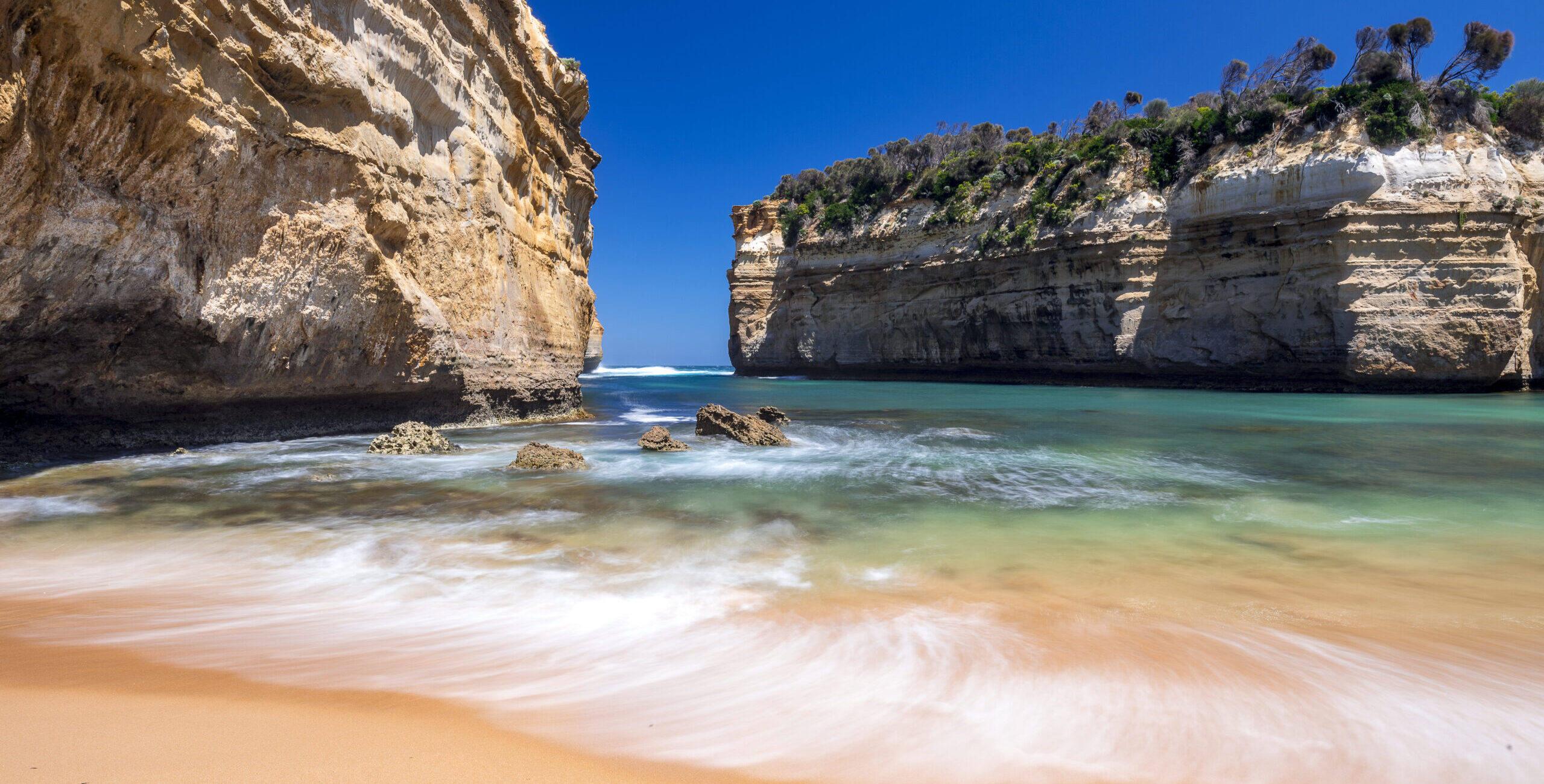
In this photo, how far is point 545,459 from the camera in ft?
24.2

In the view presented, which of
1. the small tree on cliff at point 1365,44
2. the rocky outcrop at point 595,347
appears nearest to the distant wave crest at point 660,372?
the rocky outcrop at point 595,347

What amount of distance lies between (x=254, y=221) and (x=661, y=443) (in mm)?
5368

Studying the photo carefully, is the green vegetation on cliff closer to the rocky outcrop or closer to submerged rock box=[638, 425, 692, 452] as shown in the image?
the rocky outcrop

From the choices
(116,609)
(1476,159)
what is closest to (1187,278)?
(1476,159)

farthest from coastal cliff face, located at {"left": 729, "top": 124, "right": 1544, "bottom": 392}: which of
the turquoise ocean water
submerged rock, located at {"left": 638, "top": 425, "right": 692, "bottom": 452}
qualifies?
submerged rock, located at {"left": 638, "top": 425, "right": 692, "bottom": 452}

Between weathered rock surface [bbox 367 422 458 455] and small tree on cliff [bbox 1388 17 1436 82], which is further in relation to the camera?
small tree on cliff [bbox 1388 17 1436 82]

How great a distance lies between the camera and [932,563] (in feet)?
13.1

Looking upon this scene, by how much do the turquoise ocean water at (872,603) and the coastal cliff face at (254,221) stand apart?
1353 mm

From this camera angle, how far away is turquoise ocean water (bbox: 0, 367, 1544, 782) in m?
2.09

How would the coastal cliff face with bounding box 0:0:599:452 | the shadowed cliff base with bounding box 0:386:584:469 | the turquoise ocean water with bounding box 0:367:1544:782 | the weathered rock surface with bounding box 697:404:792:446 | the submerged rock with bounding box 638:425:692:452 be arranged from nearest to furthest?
the turquoise ocean water with bounding box 0:367:1544:782
the coastal cliff face with bounding box 0:0:599:452
the shadowed cliff base with bounding box 0:386:584:469
the submerged rock with bounding box 638:425:692:452
the weathered rock surface with bounding box 697:404:792:446

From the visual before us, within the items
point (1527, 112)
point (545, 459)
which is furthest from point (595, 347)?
point (1527, 112)

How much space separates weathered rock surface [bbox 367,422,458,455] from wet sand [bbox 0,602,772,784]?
21.0ft

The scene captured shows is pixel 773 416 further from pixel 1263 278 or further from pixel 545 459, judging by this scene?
pixel 1263 278

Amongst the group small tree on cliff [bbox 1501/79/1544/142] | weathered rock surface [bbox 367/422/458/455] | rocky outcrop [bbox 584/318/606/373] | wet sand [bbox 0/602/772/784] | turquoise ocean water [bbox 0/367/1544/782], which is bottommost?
turquoise ocean water [bbox 0/367/1544/782]
